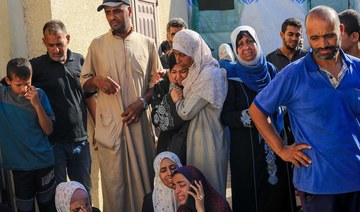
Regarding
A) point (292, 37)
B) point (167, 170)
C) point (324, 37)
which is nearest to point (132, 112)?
point (167, 170)

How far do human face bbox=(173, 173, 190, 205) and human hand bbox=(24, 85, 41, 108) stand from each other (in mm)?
1115

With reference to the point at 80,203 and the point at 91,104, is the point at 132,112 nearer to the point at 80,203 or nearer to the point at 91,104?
the point at 91,104

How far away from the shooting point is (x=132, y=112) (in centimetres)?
455

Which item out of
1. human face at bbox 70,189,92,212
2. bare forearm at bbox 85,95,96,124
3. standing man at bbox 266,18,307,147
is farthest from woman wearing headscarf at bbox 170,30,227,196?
standing man at bbox 266,18,307,147

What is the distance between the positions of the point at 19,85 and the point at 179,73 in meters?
1.11

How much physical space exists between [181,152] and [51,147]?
3.27 ft

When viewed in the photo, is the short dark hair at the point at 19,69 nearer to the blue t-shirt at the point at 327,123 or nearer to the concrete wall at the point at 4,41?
the concrete wall at the point at 4,41

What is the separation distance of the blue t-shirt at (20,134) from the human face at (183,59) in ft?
3.40

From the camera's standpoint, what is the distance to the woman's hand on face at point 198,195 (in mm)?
3861

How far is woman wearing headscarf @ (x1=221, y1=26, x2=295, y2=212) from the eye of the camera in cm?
407

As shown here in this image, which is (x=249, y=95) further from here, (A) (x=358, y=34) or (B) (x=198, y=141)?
(A) (x=358, y=34)

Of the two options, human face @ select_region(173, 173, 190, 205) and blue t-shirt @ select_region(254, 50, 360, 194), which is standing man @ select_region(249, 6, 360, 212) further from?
human face @ select_region(173, 173, 190, 205)

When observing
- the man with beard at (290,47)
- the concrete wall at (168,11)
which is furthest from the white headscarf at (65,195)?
the concrete wall at (168,11)

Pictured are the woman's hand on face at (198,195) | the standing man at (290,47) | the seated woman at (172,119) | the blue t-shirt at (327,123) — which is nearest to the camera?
the blue t-shirt at (327,123)
